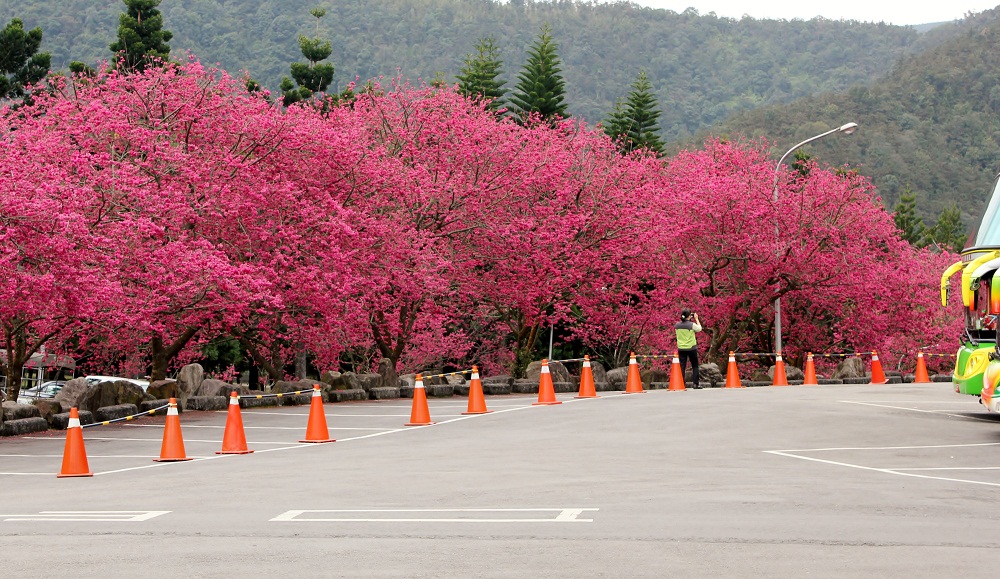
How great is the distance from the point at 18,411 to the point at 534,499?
11.7 meters

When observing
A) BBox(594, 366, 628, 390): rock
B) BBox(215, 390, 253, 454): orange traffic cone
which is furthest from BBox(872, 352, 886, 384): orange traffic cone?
BBox(215, 390, 253, 454): orange traffic cone

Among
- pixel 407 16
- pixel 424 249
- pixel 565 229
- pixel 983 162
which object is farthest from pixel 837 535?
pixel 407 16

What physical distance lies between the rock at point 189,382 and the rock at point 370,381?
11.6 feet

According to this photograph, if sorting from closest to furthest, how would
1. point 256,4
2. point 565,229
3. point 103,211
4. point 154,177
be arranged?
point 103,211
point 154,177
point 565,229
point 256,4

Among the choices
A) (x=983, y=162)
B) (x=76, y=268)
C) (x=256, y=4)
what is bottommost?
(x=76, y=268)

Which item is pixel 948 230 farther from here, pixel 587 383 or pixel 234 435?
pixel 234 435

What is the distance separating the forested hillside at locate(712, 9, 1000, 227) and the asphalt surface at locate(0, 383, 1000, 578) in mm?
83732

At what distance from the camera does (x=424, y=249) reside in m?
31.8

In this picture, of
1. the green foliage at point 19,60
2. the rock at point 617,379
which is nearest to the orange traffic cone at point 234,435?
the rock at point 617,379

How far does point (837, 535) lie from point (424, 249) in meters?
23.4

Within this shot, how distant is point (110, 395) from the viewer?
74.0 ft

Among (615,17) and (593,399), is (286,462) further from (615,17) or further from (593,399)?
(615,17)

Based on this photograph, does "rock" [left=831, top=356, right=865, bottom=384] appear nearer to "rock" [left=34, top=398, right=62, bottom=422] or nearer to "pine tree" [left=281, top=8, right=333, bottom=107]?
"rock" [left=34, top=398, right=62, bottom=422]

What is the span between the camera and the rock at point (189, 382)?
25.9 meters
